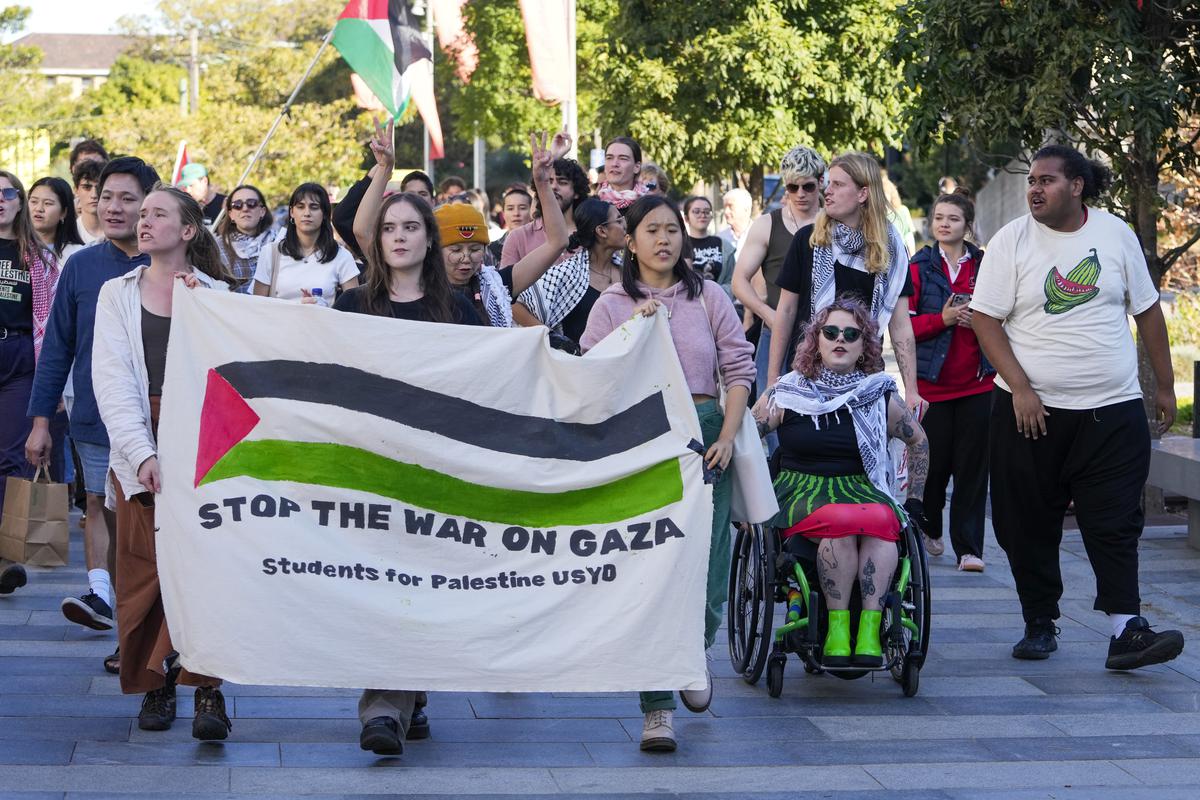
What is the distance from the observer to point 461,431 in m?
5.86

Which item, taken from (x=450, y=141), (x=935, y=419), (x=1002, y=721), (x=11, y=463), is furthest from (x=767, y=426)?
(x=450, y=141)

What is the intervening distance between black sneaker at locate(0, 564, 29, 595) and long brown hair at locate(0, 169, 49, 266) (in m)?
1.45

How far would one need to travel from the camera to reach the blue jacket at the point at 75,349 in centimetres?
689

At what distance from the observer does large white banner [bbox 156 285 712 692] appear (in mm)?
5676

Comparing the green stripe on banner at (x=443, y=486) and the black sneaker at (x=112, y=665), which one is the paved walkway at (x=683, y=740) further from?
the green stripe on banner at (x=443, y=486)

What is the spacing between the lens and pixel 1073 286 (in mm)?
7332

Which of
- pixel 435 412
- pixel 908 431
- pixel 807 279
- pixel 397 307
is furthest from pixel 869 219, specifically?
pixel 435 412

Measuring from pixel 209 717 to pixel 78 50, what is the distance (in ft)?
490

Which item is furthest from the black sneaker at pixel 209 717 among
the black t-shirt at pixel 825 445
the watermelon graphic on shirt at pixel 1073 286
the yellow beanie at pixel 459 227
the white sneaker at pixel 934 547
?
the white sneaker at pixel 934 547

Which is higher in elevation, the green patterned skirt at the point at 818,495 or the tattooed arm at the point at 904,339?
the tattooed arm at the point at 904,339

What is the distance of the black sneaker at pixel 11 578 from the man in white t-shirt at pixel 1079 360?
463cm

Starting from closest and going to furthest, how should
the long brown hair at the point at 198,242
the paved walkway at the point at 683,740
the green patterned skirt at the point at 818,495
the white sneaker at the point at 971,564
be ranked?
the paved walkway at the point at 683,740, the long brown hair at the point at 198,242, the green patterned skirt at the point at 818,495, the white sneaker at the point at 971,564

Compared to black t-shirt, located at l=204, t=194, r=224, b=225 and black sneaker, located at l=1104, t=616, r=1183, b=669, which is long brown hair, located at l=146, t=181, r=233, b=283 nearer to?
black sneaker, located at l=1104, t=616, r=1183, b=669

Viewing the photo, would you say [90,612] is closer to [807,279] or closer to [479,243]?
[479,243]
